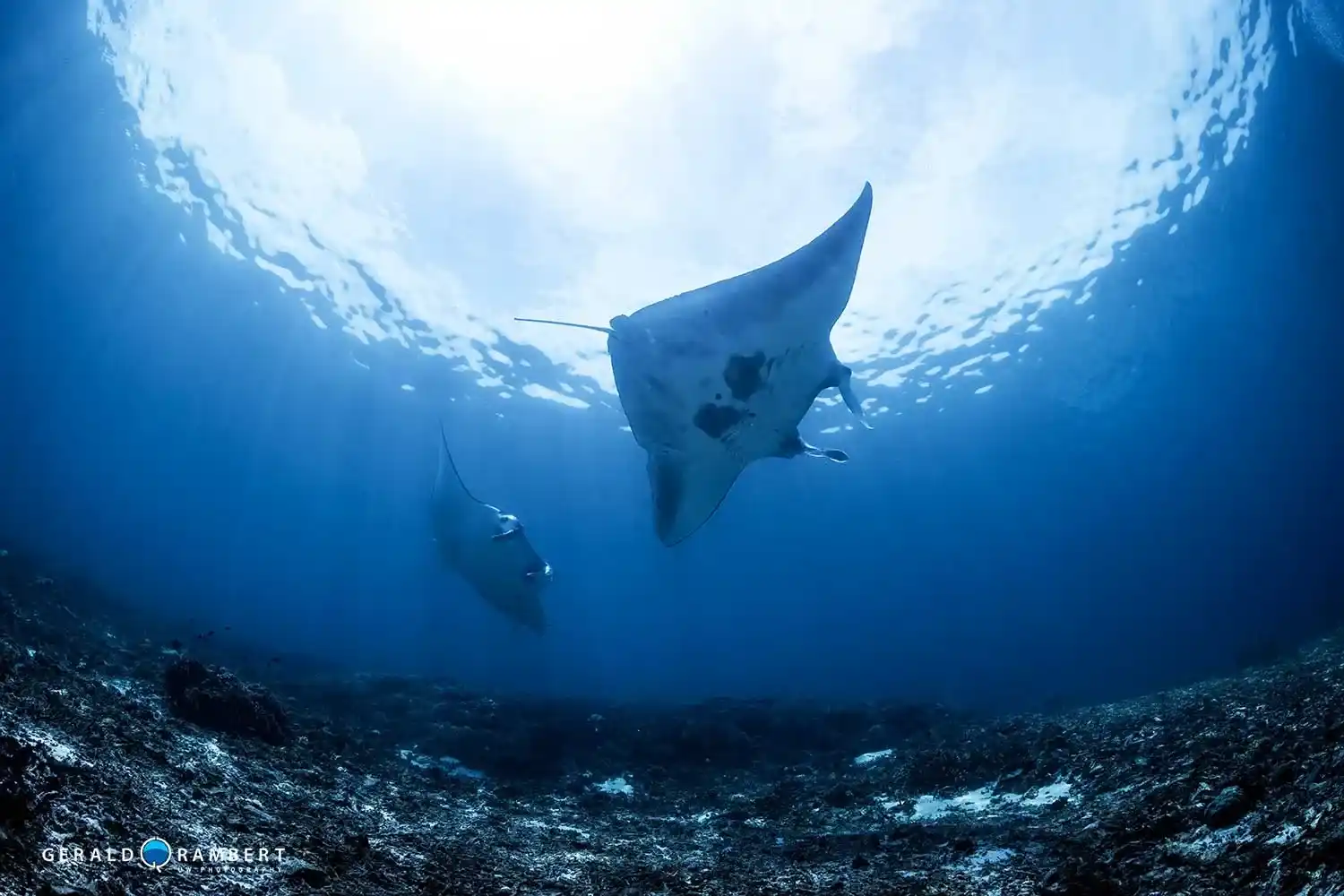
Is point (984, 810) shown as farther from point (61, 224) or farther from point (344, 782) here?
point (61, 224)

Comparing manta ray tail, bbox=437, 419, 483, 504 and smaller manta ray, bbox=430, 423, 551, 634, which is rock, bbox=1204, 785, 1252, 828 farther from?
manta ray tail, bbox=437, 419, 483, 504

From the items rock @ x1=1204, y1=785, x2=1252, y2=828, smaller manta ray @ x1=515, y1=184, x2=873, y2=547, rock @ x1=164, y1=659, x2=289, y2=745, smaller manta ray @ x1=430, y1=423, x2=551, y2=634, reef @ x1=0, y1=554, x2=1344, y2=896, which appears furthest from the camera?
smaller manta ray @ x1=430, y1=423, x2=551, y2=634

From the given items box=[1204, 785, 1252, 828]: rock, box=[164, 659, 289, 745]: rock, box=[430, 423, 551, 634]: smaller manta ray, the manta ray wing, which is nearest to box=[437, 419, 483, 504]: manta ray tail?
box=[430, 423, 551, 634]: smaller manta ray

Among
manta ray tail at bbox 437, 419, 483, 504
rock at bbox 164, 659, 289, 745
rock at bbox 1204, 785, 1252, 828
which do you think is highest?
manta ray tail at bbox 437, 419, 483, 504

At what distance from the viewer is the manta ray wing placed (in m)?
4.96

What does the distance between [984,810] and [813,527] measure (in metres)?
44.0

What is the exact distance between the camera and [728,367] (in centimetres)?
533

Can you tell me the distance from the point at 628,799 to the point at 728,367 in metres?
4.55

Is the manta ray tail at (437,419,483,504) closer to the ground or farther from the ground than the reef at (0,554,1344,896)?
farther from the ground

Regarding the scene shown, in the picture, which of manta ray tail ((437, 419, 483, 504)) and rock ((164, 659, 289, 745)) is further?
manta ray tail ((437, 419, 483, 504))

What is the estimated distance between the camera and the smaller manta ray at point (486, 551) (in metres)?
10.0

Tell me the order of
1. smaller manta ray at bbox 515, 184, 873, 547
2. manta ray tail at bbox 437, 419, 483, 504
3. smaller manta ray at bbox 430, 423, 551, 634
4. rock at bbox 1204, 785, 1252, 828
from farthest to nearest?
manta ray tail at bbox 437, 419, 483, 504 → smaller manta ray at bbox 430, 423, 551, 634 → smaller manta ray at bbox 515, 184, 873, 547 → rock at bbox 1204, 785, 1252, 828

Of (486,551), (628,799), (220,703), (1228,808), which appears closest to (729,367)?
(1228,808)

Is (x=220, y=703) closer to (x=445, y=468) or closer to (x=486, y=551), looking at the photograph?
(x=486, y=551)
